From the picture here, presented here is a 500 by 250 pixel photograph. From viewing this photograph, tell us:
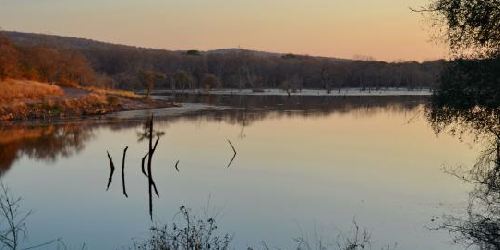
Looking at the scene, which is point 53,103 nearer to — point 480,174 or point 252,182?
point 252,182

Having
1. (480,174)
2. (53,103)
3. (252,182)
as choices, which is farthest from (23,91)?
(480,174)

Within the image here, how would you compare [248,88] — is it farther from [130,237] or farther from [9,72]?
[130,237]

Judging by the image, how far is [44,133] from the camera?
31094 millimetres

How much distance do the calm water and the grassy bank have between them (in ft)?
23.2

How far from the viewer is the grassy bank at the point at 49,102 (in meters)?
39.6

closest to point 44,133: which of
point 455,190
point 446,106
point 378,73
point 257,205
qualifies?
point 257,205

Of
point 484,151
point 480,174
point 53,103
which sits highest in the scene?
point 484,151

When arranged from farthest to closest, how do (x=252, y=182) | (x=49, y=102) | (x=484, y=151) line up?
(x=49, y=102)
(x=252, y=182)
(x=484, y=151)

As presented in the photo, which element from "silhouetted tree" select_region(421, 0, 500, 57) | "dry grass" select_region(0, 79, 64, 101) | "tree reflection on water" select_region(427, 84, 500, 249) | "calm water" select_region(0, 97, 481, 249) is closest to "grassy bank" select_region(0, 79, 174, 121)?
"dry grass" select_region(0, 79, 64, 101)

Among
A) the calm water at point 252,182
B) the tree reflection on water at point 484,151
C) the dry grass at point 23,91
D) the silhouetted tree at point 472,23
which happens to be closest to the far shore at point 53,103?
the dry grass at point 23,91

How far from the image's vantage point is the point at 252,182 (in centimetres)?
1788

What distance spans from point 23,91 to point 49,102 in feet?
6.21

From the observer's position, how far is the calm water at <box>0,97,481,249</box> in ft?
41.8

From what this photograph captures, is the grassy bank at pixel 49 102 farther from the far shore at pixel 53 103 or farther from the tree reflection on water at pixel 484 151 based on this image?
the tree reflection on water at pixel 484 151
